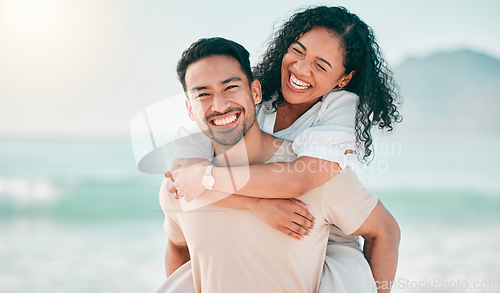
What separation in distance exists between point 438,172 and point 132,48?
45.3 feet

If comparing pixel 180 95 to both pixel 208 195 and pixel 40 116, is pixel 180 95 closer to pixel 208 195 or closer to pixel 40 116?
pixel 208 195

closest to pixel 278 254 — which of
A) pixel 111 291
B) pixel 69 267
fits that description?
pixel 111 291

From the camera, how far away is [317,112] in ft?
8.00

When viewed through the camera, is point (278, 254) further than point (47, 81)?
No

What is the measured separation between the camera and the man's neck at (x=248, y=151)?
199 centimetres

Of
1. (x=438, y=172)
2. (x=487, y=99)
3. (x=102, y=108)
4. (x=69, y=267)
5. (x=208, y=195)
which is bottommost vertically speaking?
(x=208, y=195)

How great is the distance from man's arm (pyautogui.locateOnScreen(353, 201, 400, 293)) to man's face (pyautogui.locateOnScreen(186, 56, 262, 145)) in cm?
66

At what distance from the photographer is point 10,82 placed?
23500 mm

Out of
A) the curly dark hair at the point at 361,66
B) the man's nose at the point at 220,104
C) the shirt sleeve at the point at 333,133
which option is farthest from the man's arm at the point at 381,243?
the man's nose at the point at 220,104

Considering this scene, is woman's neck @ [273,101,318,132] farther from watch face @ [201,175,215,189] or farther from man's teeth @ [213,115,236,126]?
watch face @ [201,175,215,189]

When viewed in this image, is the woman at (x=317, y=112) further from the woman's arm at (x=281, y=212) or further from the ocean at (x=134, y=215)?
the ocean at (x=134, y=215)

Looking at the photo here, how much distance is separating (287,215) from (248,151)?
355 mm

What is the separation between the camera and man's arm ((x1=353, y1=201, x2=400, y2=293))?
1941 mm

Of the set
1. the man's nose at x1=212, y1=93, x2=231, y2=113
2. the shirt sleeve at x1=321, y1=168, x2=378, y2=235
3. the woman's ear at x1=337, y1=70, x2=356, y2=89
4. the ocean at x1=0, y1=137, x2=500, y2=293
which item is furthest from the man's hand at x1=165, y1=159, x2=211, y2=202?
the woman's ear at x1=337, y1=70, x2=356, y2=89
